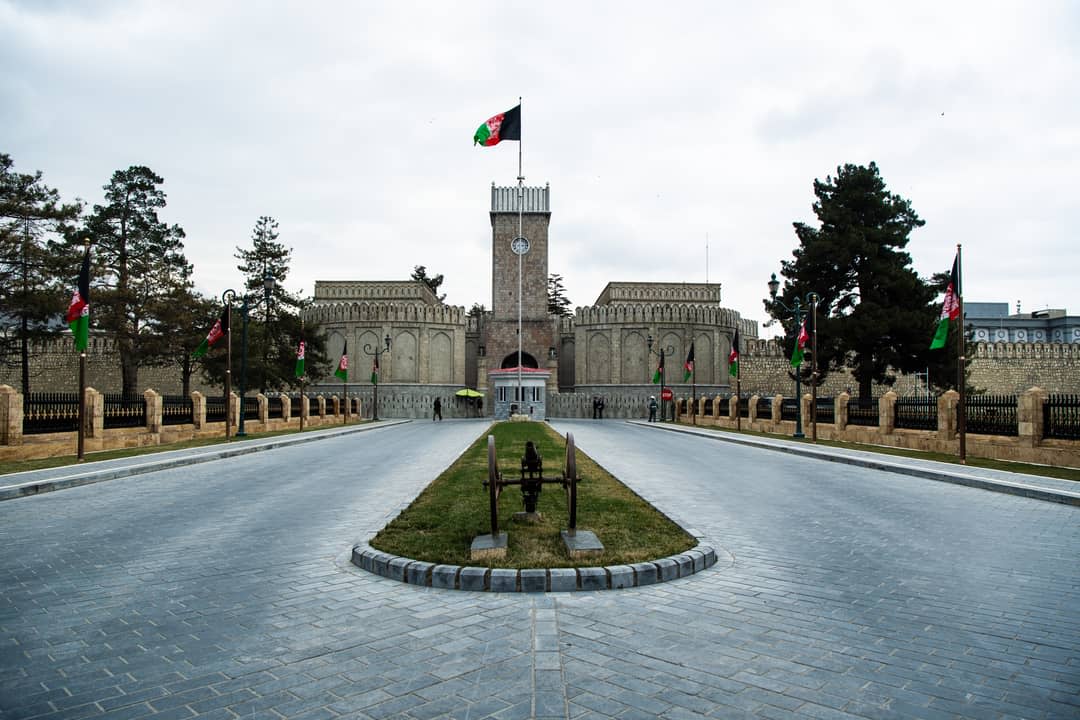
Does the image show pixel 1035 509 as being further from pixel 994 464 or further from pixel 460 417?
pixel 460 417

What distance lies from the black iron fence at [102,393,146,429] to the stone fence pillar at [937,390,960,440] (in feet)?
75.3

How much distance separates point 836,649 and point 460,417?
52050mm

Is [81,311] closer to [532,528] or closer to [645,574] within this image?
[532,528]

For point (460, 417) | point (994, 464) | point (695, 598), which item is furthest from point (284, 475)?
point (460, 417)

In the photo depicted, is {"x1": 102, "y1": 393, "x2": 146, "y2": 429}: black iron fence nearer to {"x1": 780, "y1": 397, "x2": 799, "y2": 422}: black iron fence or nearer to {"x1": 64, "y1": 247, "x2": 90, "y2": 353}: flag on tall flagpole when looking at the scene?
{"x1": 64, "y1": 247, "x2": 90, "y2": 353}: flag on tall flagpole

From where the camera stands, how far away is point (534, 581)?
5129mm

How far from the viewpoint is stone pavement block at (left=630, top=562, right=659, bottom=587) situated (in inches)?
209

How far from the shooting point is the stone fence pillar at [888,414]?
21.6 m

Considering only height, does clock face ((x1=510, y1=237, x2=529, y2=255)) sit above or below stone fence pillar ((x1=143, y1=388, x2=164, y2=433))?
above

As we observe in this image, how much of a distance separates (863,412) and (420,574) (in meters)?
22.1

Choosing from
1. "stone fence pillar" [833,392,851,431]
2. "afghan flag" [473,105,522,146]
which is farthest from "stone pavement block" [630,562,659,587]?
"afghan flag" [473,105,522,146]

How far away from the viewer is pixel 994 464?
49.9 feet

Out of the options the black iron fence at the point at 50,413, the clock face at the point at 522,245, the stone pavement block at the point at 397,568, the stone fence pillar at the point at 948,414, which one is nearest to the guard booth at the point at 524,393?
the clock face at the point at 522,245

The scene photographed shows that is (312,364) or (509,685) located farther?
(312,364)
